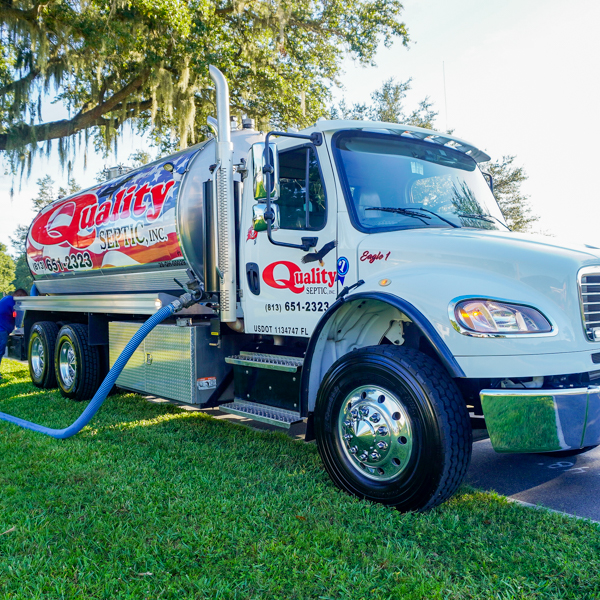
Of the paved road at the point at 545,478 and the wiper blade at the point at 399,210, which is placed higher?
the wiper blade at the point at 399,210

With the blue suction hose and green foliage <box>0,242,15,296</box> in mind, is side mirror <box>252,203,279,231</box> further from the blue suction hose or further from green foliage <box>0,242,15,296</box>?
green foliage <box>0,242,15,296</box>

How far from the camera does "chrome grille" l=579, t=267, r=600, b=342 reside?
330cm

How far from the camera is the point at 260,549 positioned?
3.01 metres

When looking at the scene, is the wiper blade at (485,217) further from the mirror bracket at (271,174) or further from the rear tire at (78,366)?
the rear tire at (78,366)

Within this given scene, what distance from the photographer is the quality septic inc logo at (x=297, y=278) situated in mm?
4193

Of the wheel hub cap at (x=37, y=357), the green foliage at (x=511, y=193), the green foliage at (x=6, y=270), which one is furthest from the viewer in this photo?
the green foliage at (x=6, y=270)

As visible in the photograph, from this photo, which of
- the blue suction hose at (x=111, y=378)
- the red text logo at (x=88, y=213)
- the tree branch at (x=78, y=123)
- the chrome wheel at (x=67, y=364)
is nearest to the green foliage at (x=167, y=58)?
the tree branch at (x=78, y=123)

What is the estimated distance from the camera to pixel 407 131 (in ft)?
Answer: 14.6

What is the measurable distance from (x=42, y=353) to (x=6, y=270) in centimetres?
7130

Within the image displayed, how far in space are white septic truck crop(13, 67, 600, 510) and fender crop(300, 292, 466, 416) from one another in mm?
12

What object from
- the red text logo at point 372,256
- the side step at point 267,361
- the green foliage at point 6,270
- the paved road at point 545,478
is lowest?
the paved road at point 545,478

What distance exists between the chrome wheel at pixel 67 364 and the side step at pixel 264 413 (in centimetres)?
330

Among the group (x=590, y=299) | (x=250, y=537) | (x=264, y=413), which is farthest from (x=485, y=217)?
(x=250, y=537)

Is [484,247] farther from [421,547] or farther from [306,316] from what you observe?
[421,547]
